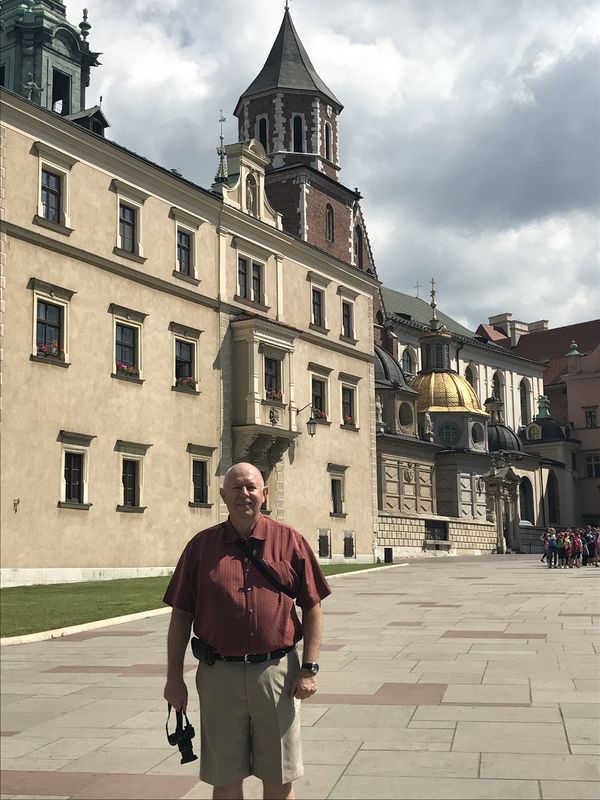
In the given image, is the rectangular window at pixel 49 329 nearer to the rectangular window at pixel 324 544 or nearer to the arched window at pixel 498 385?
the rectangular window at pixel 324 544

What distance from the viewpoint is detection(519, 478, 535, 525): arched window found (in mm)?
81875

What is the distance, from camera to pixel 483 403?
93.4m

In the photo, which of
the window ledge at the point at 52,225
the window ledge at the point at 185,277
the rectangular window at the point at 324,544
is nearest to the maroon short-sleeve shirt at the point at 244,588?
the window ledge at the point at 52,225

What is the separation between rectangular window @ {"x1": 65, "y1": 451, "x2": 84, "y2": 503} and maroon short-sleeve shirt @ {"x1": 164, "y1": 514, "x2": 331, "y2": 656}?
86.1 feet

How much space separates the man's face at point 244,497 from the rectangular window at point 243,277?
3519 cm

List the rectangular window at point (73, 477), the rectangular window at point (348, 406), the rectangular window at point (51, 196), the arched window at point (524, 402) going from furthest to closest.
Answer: the arched window at point (524, 402), the rectangular window at point (348, 406), the rectangular window at point (51, 196), the rectangular window at point (73, 477)

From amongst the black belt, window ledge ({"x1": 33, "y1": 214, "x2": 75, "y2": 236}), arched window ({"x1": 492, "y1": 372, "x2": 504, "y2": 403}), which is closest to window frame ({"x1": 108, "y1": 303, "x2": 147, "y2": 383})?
window ledge ({"x1": 33, "y1": 214, "x2": 75, "y2": 236})

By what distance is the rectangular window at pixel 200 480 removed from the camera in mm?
36938

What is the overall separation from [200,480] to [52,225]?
36.3 ft

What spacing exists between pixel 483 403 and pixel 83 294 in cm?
6553

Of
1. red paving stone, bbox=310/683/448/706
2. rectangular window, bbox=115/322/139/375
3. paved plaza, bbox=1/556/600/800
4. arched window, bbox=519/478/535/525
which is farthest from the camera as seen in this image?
arched window, bbox=519/478/535/525

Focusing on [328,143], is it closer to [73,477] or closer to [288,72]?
A: [288,72]

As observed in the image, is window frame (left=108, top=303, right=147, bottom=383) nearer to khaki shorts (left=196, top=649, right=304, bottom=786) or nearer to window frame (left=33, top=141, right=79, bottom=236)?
window frame (left=33, top=141, right=79, bottom=236)

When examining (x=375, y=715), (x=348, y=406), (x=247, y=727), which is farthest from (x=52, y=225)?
(x=247, y=727)
